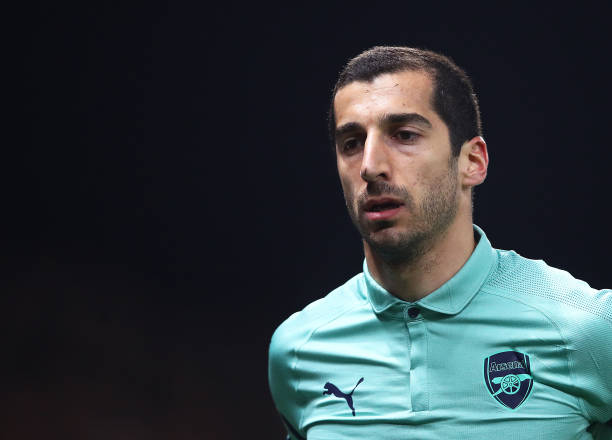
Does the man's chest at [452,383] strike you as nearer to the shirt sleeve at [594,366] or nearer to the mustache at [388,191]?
the shirt sleeve at [594,366]

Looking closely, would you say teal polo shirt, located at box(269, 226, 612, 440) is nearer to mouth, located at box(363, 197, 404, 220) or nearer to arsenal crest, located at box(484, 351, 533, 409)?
arsenal crest, located at box(484, 351, 533, 409)

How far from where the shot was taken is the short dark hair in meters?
1.52

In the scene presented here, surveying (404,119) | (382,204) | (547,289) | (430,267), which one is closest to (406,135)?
(404,119)

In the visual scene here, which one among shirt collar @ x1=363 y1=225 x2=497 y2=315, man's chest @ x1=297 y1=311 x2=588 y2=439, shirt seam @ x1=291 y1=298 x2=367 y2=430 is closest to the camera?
man's chest @ x1=297 y1=311 x2=588 y2=439

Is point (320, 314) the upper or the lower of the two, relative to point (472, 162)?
lower

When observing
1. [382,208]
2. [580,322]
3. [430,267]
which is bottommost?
[580,322]

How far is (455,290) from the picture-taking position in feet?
4.87

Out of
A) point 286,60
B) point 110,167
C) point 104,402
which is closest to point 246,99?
point 286,60

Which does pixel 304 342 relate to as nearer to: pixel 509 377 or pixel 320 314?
pixel 320 314

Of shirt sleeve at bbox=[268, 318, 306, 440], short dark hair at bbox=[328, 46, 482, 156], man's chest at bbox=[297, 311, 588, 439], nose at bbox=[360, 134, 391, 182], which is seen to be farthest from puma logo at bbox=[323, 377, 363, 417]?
short dark hair at bbox=[328, 46, 482, 156]

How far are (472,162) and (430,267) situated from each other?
22 cm

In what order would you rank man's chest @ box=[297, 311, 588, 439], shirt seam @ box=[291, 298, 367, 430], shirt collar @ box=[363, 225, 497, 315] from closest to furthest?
man's chest @ box=[297, 311, 588, 439]
shirt collar @ box=[363, 225, 497, 315]
shirt seam @ box=[291, 298, 367, 430]

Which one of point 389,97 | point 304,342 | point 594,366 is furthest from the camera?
point 304,342

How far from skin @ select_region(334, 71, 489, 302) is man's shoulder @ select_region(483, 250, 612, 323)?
0.08m
